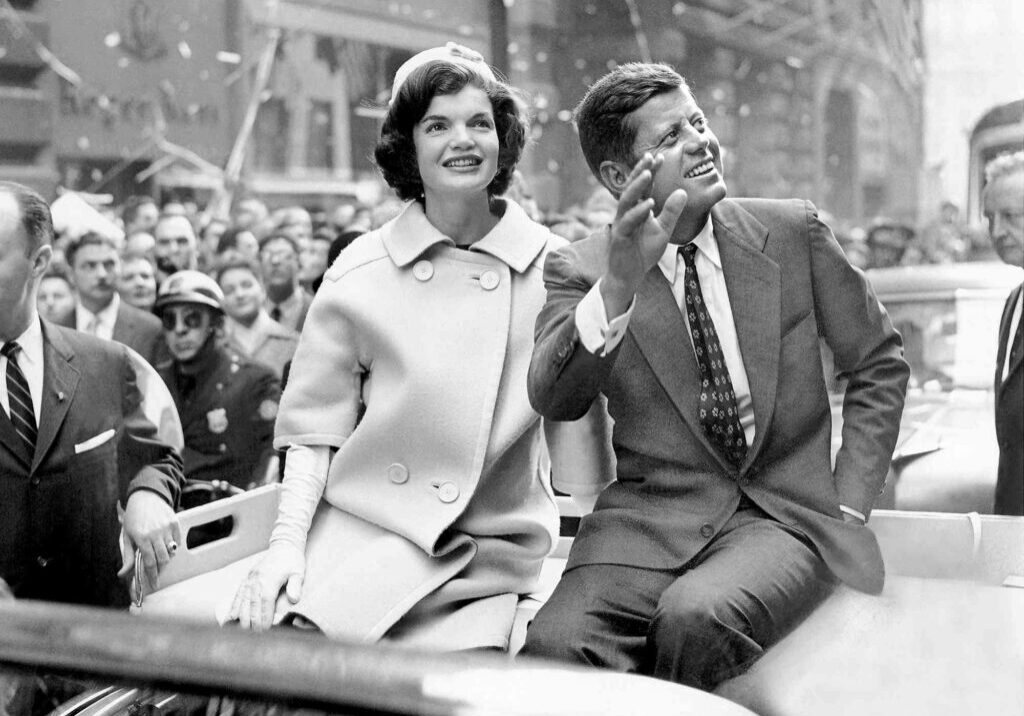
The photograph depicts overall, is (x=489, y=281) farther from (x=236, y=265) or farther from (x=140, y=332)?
(x=236, y=265)

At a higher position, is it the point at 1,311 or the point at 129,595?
the point at 1,311

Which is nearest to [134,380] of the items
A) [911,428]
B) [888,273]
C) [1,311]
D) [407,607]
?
[1,311]

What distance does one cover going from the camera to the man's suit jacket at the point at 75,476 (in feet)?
6.39

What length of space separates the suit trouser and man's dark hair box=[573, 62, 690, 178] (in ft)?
1.40

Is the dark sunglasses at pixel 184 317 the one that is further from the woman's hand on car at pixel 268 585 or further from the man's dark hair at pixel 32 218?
the woman's hand on car at pixel 268 585

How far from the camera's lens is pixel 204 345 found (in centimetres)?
276

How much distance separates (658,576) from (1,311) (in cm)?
111

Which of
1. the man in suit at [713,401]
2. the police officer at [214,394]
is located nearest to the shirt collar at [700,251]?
the man in suit at [713,401]

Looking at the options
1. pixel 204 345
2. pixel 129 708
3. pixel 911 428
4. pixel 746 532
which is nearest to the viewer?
pixel 129 708

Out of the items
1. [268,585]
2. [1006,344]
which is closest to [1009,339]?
[1006,344]

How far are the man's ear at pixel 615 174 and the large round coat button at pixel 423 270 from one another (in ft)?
1.04

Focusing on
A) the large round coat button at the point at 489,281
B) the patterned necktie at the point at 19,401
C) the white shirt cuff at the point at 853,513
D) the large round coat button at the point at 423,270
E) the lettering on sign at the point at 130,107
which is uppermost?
the lettering on sign at the point at 130,107

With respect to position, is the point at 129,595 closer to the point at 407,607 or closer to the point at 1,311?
the point at 1,311

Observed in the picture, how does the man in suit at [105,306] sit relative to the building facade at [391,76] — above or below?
below
